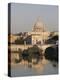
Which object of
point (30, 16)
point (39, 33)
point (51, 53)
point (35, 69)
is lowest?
point (35, 69)

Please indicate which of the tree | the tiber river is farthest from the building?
the tiber river

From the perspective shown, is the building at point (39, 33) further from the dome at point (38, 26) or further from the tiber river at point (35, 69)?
the tiber river at point (35, 69)

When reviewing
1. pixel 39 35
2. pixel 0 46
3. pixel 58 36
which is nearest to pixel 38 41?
pixel 39 35

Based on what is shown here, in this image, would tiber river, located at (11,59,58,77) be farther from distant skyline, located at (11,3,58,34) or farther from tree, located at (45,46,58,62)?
distant skyline, located at (11,3,58,34)

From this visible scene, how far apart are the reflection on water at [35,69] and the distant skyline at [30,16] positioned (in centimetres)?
38

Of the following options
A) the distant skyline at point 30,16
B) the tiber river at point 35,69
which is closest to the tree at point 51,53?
the tiber river at point 35,69

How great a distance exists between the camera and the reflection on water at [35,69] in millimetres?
2463

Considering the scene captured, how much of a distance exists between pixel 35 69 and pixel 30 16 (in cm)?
58

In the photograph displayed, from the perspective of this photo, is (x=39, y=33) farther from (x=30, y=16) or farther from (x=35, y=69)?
(x=35, y=69)

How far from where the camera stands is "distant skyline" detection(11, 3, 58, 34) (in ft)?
8.11

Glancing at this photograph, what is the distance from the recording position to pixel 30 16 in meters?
2.54

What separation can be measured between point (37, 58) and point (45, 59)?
98 mm

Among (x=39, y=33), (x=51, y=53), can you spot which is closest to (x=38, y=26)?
(x=39, y=33)

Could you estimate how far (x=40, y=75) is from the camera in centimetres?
257
